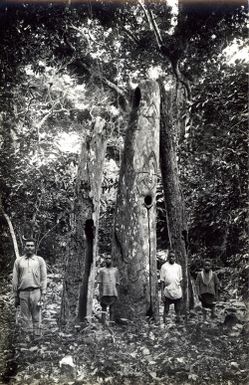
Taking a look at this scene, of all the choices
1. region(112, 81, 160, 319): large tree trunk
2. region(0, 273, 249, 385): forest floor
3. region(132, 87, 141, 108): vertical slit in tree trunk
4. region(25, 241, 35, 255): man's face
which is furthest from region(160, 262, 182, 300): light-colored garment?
region(132, 87, 141, 108): vertical slit in tree trunk

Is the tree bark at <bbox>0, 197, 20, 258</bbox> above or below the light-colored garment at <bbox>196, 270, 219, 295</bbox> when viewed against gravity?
above

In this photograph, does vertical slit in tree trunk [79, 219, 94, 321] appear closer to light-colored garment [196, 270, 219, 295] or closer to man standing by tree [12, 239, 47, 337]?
man standing by tree [12, 239, 47, 337]

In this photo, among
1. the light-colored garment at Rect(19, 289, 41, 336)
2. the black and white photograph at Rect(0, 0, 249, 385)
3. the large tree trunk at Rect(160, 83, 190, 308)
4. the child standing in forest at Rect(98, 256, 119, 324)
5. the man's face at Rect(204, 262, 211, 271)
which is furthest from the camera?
the large tree trunk at Rect(160, 83, 190, 308)

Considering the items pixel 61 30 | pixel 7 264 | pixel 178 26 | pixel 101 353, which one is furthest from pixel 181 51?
pixel 101 353

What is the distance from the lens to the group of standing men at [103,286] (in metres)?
5.44

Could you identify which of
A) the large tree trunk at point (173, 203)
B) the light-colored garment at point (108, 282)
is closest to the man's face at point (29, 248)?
the light-colored garment at point (108, 282)

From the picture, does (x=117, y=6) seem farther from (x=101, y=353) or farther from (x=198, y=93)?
(x=101, y=353)

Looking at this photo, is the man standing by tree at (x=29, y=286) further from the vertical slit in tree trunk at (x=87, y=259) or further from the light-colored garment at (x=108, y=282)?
the light-colored garment at (x=108, y=282)

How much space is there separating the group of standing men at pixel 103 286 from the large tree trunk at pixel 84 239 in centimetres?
28

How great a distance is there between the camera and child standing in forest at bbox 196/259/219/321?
5602 millimetres

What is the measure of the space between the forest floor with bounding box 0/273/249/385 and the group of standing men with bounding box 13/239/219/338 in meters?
0.17

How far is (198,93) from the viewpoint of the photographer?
22.5 ft

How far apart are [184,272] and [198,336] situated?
1139 millimetres

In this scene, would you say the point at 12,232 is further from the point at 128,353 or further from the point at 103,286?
the point at 128,353
